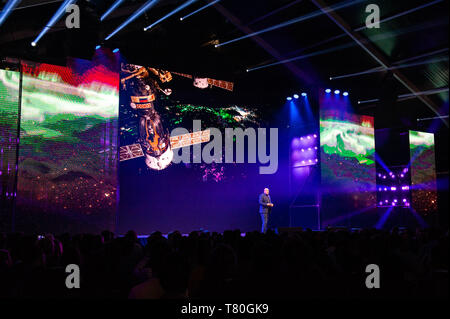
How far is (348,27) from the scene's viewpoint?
34.7 feet

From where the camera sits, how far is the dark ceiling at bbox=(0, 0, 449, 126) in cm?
909

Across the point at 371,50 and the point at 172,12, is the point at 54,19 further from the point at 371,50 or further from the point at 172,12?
the point at 371,50

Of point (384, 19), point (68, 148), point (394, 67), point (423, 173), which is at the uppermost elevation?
point (384, 19)

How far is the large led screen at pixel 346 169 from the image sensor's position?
12406mm

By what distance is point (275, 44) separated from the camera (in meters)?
12.1

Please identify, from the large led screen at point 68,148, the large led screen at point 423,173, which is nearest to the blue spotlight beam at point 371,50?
the large led screen at point 423,173

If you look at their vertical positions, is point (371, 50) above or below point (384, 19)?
below

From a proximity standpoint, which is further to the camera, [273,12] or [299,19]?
[273,12]

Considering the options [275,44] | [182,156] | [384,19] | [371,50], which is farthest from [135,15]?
[371,50]

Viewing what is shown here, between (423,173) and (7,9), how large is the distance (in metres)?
13.1

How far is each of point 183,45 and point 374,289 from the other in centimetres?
964

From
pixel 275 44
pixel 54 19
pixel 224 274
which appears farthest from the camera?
pixel 275 44

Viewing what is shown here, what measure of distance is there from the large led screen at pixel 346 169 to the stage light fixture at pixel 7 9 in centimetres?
887
